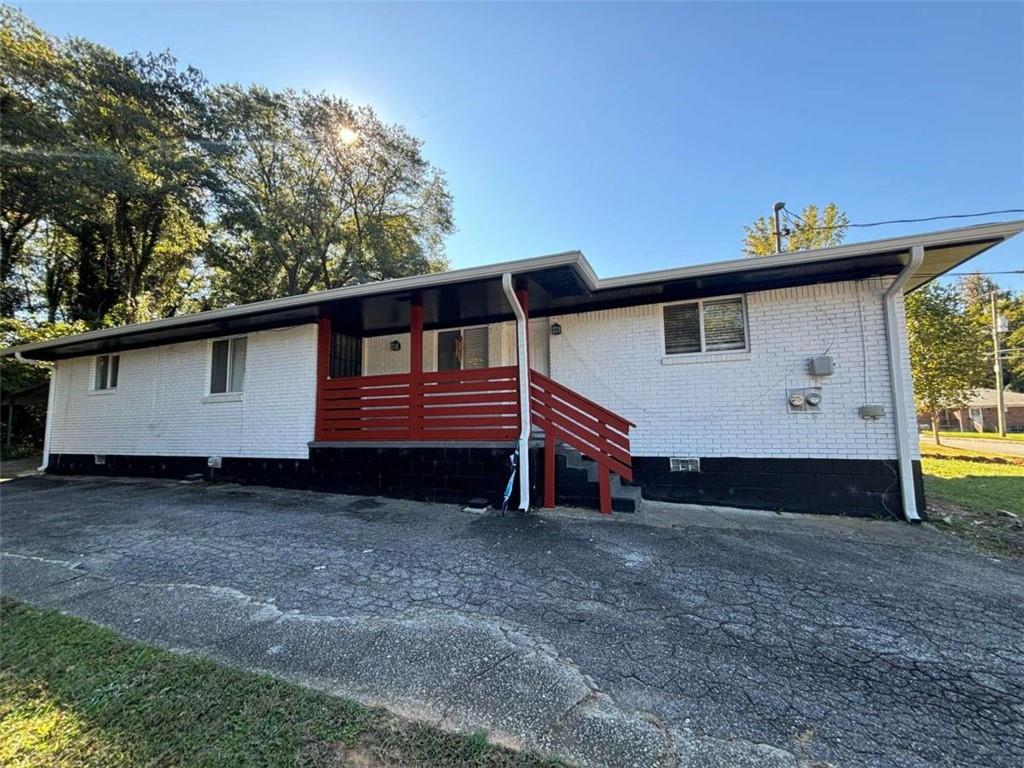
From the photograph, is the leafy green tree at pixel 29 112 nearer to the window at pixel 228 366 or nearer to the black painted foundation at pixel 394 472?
the window at pixel 228 366

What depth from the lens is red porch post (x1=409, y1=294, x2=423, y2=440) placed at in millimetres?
6195

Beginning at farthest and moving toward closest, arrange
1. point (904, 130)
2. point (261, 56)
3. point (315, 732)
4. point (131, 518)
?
point (261, 56) → point (904, 130) → point (131, 518) → point (315, 732)

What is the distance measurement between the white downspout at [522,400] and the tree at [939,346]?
1340 cm

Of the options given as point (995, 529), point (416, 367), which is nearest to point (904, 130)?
point (995, 529)

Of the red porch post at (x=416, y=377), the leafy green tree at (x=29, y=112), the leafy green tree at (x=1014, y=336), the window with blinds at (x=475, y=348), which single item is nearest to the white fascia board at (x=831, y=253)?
the red porch post at (x=416, y=377)

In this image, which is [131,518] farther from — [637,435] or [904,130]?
[904,130]

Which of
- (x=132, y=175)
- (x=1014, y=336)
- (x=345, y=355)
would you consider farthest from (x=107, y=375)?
(x=1014, y=336)

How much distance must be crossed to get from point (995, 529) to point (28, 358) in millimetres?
18033

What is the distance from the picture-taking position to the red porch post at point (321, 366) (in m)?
7.04

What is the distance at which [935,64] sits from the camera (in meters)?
7.34

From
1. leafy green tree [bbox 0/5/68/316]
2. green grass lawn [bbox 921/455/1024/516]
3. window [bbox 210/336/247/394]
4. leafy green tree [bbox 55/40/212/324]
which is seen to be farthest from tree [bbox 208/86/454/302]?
green grass lawn [bbox 921/455/1024/516]

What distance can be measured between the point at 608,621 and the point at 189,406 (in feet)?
29.6

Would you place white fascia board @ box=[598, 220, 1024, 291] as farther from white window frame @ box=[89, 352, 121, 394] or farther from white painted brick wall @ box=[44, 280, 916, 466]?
white window frame @ box=[89, 352, 121, 394]

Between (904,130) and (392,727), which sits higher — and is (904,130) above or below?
above
